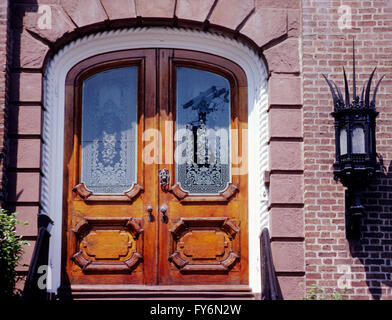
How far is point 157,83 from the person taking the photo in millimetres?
8797

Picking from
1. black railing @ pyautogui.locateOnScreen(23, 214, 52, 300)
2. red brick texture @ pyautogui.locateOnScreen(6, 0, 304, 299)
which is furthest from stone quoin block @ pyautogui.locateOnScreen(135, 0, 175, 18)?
black railing @ pyautogui.locateOnScreen(23, 214, 52, 300)

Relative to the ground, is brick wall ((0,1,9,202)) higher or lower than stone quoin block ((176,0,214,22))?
lower

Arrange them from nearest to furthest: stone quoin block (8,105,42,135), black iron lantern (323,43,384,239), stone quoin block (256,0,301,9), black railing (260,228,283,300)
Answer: black railing (260,228,283,300), black iron lantern (323,43,384,239), stone quoin block (8,105,42,135), stone quoin block (256,0,301,9)

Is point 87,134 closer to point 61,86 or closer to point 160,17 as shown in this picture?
point 61,86

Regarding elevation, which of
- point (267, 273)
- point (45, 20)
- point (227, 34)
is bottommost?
point (267, 273)

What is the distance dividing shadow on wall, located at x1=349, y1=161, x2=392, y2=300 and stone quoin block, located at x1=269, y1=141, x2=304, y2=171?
753mm

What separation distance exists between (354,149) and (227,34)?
190 centimetres

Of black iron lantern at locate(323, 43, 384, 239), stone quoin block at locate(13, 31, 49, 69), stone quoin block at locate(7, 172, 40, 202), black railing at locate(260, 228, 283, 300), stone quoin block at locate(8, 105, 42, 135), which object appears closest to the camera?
black railing at locate(260, 228, 283, 300)

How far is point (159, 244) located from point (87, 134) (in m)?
1.41

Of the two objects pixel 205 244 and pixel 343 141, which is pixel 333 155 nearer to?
pixel 343 141

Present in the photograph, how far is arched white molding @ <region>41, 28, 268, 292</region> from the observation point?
8453 mm

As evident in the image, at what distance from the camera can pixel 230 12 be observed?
8664 mm

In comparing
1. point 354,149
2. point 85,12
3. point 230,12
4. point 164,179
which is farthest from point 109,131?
point 354,149

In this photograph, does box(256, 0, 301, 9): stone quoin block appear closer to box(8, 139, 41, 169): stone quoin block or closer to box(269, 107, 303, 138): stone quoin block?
box(269, 107, 303, 138): stone quoin block
